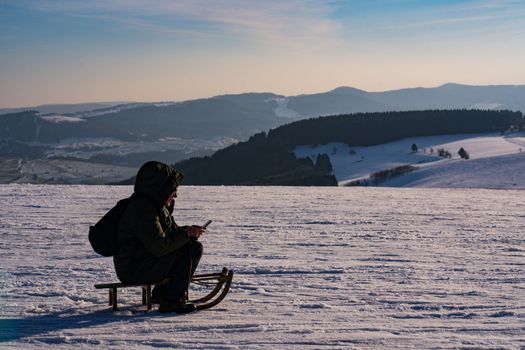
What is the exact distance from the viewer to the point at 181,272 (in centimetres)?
583

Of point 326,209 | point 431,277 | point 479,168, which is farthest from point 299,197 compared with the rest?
point 479,168

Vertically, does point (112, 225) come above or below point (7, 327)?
above

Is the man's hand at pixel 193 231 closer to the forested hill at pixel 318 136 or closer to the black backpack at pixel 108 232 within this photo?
the black backpack at pixel 108 232

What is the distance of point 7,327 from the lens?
5.45 metres

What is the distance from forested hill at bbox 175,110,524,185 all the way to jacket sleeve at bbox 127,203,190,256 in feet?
265

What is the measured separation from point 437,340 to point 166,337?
225 centimetres

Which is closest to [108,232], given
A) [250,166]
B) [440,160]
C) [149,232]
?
[149,232]

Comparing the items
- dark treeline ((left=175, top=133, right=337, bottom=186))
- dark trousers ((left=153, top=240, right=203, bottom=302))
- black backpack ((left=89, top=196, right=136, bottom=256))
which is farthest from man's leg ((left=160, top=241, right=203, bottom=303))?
dark treeline ((left=175, top=133, right=337, bottom=186))

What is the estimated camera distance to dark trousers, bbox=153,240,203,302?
19.1ft

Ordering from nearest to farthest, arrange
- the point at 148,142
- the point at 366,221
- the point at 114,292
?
the point at 114,292, the point at 366,221, the point at 148,142

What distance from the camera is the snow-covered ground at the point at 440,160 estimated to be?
1713 inches

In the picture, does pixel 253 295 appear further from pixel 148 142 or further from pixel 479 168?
pixel 148 142

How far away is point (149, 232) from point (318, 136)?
105251 mm

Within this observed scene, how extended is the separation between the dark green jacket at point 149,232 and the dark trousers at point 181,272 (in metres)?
0.08
